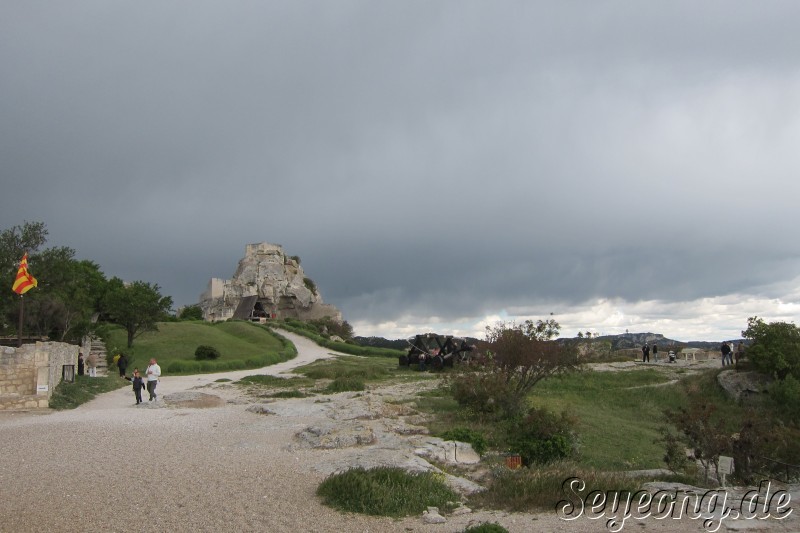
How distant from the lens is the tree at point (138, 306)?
41.2 meters

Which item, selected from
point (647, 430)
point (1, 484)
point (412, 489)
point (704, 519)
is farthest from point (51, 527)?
point (647, 430)

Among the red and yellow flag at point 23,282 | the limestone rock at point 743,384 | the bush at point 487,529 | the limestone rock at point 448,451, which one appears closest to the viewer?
the bush at point 487,529

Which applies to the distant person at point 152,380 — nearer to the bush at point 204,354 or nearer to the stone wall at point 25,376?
the stone wall at point 25,376

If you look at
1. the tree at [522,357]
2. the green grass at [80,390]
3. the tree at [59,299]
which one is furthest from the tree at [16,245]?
the tree at [522,357]

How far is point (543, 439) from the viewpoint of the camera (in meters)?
13.1

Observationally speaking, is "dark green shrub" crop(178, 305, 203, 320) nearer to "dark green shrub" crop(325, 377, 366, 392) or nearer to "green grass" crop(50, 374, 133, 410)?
"green grass" crop(50, 374, 133, 410)

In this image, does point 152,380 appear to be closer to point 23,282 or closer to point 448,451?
point 23,282

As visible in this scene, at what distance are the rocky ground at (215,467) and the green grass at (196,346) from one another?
19918 millimetres

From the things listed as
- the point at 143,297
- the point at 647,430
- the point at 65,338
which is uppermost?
the point at 143,297

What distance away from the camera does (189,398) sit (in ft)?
67.3

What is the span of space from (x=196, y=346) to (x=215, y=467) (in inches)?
1500

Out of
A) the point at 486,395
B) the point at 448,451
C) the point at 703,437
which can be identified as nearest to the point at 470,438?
the point at 448,451

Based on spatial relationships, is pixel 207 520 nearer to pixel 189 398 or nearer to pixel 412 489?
pixel 412 489

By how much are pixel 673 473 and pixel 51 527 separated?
445 inches
